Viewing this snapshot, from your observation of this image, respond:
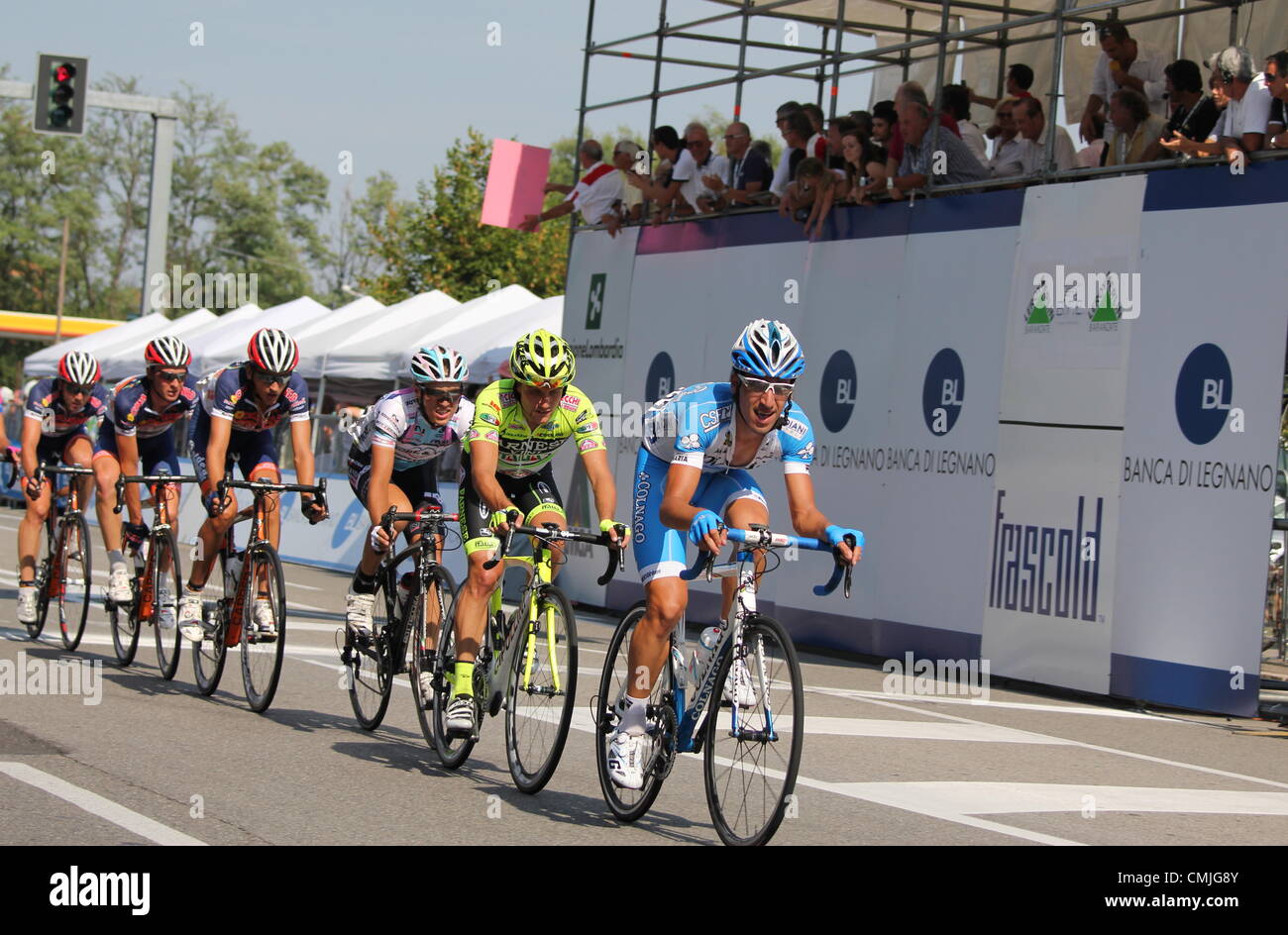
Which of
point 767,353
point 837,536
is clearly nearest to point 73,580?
point 767,353

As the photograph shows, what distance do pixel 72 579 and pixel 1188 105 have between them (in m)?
8.92

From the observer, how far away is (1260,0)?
51.1 feet

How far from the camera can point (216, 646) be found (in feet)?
33.4

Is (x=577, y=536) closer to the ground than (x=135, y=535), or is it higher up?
higher up

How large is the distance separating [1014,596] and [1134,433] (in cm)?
169

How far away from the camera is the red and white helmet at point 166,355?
11359mm

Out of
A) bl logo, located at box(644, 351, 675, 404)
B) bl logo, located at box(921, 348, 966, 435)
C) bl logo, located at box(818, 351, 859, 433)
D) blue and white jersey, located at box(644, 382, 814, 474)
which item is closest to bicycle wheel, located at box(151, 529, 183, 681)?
blue and white jersey, located at box(644, 382, 814, 474)

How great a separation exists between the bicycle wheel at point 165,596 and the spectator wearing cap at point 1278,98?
26.0ft

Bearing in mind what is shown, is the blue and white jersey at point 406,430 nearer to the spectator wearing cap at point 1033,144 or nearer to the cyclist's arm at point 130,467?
the cyclist's arm at point 130,467

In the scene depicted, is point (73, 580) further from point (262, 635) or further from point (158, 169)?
point (158, 169)

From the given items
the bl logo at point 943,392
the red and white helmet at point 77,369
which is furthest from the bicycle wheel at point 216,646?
the bl logo at point 943,392
